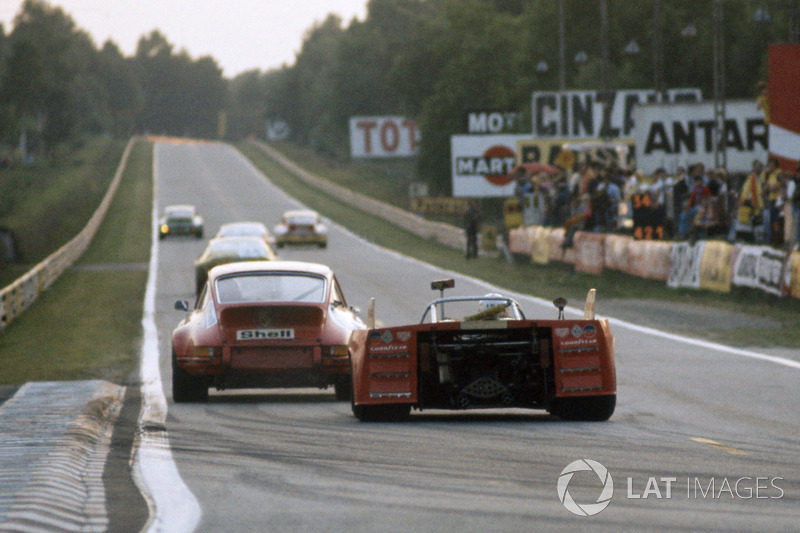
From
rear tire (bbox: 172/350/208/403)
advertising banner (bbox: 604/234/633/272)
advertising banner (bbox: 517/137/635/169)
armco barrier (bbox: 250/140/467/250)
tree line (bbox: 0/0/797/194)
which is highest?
tree line (bbox: 0/0/797/194)

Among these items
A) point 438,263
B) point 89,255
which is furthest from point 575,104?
point 89,255

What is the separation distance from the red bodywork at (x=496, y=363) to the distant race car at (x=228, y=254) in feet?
43.8

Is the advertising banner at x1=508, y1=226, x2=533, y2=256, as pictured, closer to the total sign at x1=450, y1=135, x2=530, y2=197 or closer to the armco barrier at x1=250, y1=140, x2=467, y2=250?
the armco barrier at x1=250, y1=140, x2=467, y2=250

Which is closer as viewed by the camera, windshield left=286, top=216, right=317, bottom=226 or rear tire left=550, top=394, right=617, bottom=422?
rear tire left=550, top=394, right=617, bottom=422

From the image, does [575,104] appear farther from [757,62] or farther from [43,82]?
[43,82]

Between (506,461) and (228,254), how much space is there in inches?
630

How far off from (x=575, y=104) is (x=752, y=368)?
3753 cm

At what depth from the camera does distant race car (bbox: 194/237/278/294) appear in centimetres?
2265

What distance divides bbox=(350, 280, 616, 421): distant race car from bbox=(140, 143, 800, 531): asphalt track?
250 mm

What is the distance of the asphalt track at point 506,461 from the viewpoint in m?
5.74

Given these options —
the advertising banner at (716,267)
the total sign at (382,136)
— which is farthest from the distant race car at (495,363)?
the total sign at (382,136)

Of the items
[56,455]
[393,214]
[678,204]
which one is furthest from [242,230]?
[393,214]

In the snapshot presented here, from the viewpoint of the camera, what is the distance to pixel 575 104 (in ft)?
163

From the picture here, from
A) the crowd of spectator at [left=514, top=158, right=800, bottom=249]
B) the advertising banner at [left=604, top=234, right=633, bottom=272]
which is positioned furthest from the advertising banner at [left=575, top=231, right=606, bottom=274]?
the crowd of spectator at [left=514, top=158, right=800, bottom=249]
